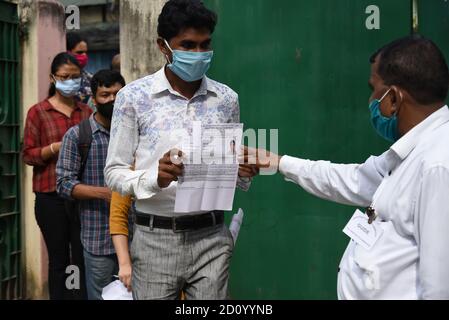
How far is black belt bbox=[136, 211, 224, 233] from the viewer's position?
3.22 metres

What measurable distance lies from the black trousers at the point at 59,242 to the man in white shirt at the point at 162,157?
6.12ft

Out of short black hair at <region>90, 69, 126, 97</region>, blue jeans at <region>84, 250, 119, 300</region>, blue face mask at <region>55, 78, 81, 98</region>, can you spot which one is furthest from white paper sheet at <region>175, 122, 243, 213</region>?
blue face mask at <region>55, 78, 81, 98</region>

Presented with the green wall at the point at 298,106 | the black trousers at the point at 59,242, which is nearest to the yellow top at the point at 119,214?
the black trousers at the point at 59,242

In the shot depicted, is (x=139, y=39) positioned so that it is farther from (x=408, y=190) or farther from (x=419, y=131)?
(x=408, y=190)

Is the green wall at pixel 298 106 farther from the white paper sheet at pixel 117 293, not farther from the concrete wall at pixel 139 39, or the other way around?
the white paper sheet at pixel 117 293

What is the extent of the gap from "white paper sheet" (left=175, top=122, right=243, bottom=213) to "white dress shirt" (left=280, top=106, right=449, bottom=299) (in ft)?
2.32

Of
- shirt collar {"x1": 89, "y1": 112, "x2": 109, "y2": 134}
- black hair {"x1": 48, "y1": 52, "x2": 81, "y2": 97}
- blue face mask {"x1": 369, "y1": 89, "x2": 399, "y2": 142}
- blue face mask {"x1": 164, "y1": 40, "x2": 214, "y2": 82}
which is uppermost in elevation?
black hair {"x1": 48, "y1": 52, "x2": 81, "y2": 97}

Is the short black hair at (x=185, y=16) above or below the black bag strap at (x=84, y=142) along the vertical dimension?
above

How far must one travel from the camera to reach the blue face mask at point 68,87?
17.8ft

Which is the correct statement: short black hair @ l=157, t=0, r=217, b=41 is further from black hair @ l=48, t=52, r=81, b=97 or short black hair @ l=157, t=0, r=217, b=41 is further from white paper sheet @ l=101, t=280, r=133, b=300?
black hair @ l=48, t=52, r=81, b=97

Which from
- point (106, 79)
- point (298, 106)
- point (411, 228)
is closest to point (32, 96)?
point (106, 79)
